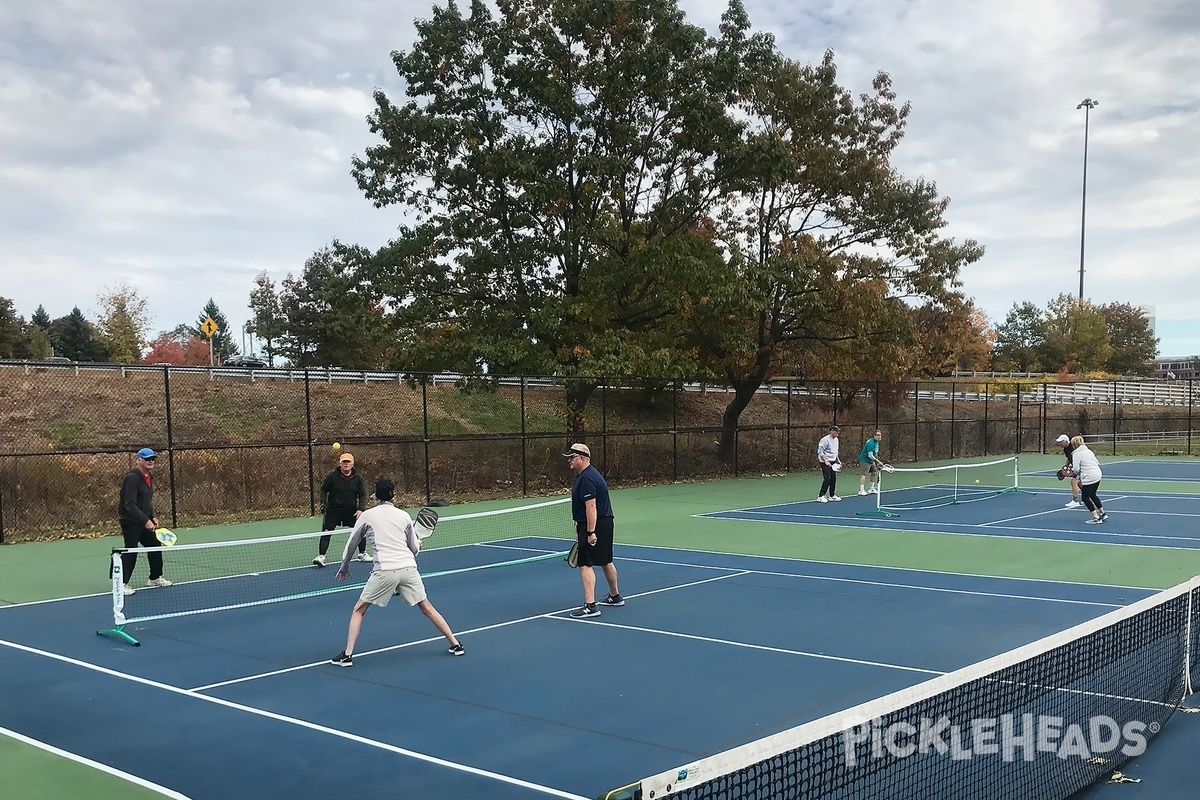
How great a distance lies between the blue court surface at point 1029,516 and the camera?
17656 mm

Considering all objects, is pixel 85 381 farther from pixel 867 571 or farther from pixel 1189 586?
pixel 1189 586

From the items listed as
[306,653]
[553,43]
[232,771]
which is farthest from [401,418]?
[232,771]

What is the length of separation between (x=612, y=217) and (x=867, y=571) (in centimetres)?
1664

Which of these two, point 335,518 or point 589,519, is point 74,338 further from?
point 589,519

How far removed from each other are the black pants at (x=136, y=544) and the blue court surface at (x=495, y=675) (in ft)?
1.96

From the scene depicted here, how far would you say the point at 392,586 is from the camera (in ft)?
29.6

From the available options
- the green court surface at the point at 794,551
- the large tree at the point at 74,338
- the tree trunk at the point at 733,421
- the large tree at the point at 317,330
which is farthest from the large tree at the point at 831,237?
the large tree at the point at 74,338

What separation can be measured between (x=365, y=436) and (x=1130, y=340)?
91201 millimetres

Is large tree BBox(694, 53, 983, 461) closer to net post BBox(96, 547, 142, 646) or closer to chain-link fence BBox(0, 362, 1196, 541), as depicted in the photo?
chain-link fence BBox(0, 362, 1196, 541)

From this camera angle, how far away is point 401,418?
1368 inches

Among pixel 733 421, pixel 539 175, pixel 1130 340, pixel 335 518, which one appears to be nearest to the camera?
pixel 335 518

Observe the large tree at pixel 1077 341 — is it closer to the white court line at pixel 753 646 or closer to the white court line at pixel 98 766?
the white court line at pixel 753 646

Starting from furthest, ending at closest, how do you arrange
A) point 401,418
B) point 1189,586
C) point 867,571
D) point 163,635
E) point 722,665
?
point 401,418 < point 867,571 < point 163,635 < point 722,665 < point 1189,586

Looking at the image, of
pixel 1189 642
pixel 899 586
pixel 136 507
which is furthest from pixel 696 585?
pixel 136 507
